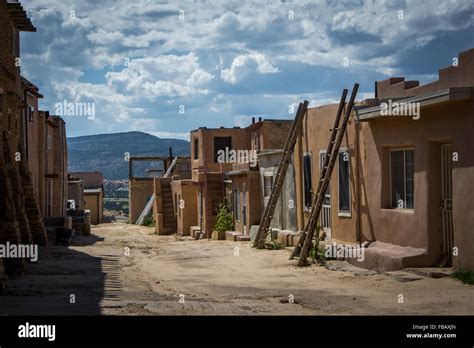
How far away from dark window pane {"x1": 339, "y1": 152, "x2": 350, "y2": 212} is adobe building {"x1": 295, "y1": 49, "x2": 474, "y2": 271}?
3cm

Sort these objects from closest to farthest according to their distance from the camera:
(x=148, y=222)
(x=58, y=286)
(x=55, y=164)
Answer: (x=58, y=286)
(x=55, y=164)
(x=148, y=222)

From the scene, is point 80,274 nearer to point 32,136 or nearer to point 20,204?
point 20,204

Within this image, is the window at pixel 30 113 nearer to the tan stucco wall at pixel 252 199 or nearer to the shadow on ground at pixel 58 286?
the shadow on ground at pixel 58 286

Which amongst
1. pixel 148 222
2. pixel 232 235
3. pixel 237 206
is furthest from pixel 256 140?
pixel 232 235

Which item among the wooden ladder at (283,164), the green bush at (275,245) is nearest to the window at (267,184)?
the wooden ladder at (283,164)

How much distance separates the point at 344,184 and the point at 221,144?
839 inches

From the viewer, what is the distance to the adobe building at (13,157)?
17562 mm

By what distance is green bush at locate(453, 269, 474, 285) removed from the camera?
13.7m

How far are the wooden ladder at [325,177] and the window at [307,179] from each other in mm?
2873

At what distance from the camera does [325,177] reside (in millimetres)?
19062

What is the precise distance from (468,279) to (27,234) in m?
11.7

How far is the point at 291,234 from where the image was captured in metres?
23.1

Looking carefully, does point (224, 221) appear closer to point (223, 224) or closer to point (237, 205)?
point (223, 224)
